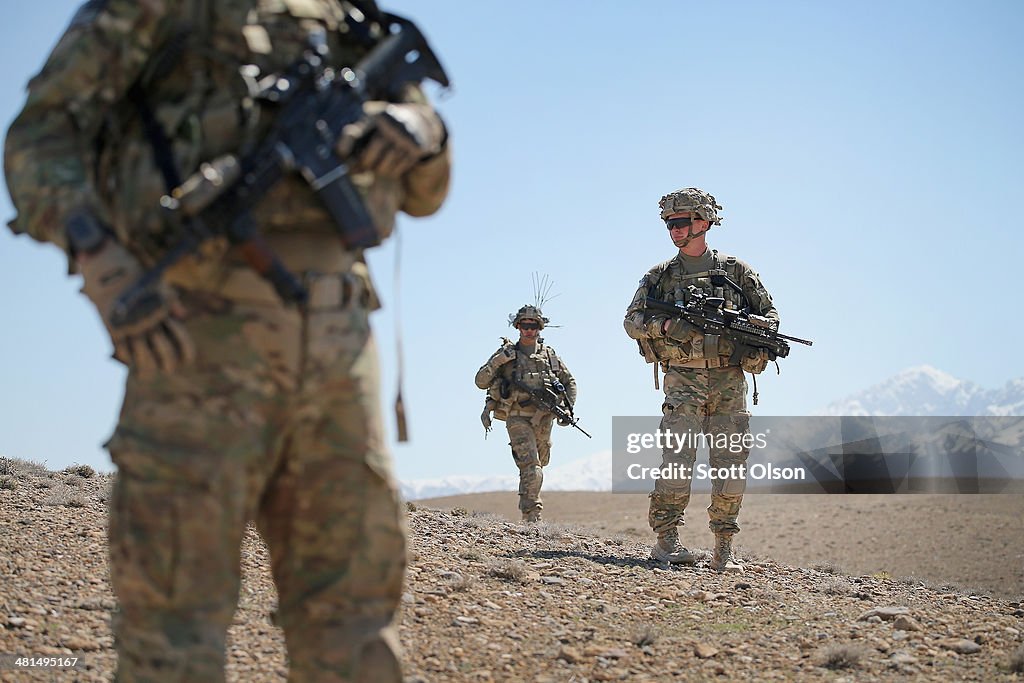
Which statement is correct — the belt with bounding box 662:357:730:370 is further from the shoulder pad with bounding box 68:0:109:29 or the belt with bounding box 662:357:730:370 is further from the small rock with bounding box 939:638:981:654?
the shoulder pad with bounding box 68:0:109:29

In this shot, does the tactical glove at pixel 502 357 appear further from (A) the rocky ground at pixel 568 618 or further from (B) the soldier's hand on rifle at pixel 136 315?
(B) the soldier's hand on rifle at pixel 136 315

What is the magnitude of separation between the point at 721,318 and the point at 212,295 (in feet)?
22.8

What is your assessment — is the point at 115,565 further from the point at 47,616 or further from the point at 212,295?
the point at 47,616

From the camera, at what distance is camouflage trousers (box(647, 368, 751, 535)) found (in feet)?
30.9

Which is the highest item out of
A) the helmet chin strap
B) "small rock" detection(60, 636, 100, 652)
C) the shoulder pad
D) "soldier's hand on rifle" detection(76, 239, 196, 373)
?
the helmet chin strap

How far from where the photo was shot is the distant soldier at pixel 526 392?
14680 millimetres

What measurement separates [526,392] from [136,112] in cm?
1190

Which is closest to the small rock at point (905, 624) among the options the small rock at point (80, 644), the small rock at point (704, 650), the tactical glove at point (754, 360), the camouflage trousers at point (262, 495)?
the small rock at point (704, 650)

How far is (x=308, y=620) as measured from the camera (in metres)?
3.01

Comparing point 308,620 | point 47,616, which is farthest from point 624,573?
point 308,620

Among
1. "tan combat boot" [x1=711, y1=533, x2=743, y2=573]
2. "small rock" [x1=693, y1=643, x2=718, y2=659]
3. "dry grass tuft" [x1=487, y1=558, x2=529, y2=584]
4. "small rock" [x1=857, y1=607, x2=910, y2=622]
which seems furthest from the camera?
"tan combat boot" [x1=711, y1=533, x2=743, y2=573]

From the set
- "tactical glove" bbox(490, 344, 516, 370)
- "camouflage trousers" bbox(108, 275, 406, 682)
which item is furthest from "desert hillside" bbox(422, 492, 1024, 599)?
"camouflage trousers" bbox(108, 275, 406, 682)

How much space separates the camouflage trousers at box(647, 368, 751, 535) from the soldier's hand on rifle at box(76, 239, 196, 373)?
23.0 feet

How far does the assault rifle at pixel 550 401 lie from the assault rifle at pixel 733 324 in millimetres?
5538
